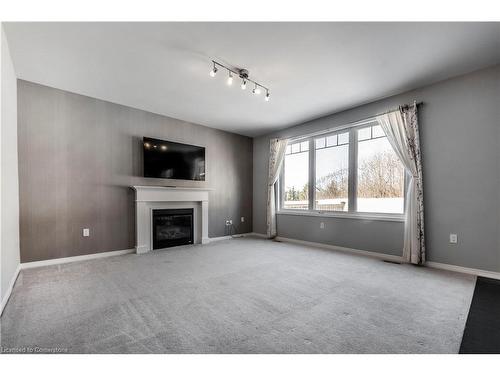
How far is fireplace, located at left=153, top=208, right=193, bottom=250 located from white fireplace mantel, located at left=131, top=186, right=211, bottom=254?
97 mm

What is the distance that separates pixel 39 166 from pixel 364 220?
508 cm

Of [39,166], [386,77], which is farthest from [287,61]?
[39,166]

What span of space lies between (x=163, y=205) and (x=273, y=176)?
2563 millimetres

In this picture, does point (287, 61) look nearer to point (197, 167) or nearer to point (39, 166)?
point (197, 167)

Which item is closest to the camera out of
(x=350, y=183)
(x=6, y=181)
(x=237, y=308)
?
(x=237, y=308)

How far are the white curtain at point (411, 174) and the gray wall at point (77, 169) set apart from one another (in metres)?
3.98

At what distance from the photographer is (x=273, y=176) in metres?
5.59

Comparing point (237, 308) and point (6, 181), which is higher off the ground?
point (6, 181)

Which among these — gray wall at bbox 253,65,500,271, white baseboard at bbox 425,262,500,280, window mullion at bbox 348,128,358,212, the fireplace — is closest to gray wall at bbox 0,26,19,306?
the fireplace

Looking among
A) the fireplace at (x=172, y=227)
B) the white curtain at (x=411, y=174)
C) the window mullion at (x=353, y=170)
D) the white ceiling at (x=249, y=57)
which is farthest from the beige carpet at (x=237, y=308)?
the white ceiling at (x=249, y=57)

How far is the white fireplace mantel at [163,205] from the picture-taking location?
4.09m

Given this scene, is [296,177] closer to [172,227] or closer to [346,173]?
[346,173]

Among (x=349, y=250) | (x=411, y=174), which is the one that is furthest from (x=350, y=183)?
(x=349, y=250)

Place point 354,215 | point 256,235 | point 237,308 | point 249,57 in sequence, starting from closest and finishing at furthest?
point 237,308 → point 249,57 → point 354,215 → point 256,235
